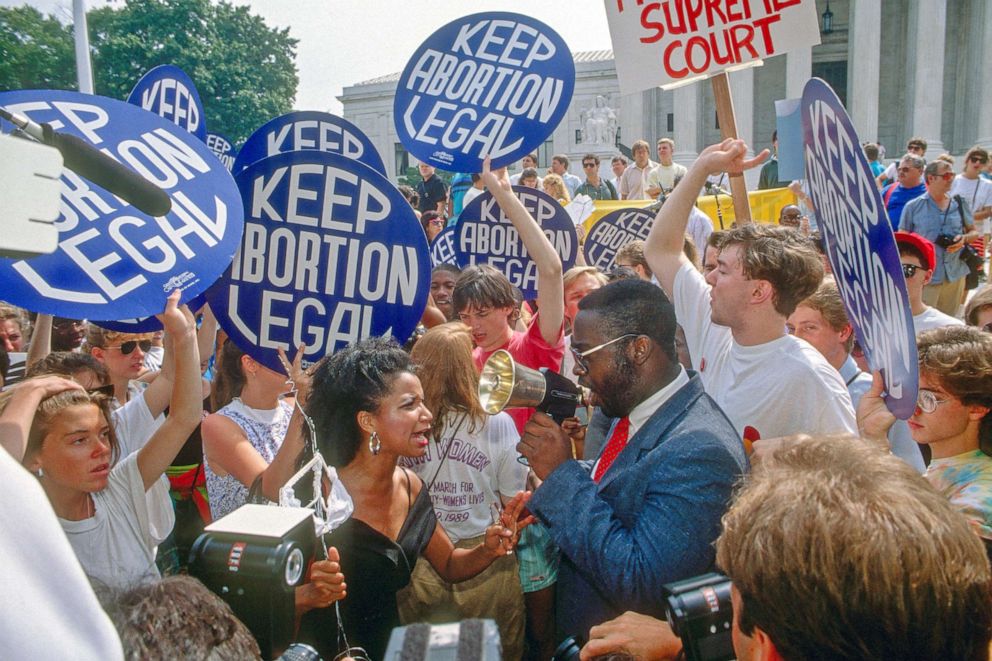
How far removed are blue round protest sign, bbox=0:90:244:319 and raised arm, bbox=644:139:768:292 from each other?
1671 mm

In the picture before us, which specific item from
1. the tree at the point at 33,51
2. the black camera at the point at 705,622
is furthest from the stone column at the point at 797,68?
the tree at the point at 33,51

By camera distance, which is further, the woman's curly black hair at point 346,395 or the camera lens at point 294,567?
the woman's curly black hair at point 346,395

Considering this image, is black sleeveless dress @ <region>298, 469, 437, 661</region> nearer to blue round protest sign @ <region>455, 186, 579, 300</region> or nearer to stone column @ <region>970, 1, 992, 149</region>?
blue round protest sign @ <region>455, 186, 579, 300</region>

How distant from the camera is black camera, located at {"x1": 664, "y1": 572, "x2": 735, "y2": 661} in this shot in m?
1.37

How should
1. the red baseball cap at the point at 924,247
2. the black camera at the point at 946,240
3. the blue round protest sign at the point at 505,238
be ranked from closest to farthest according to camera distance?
the red baseball cap at the point at 924,247 < the blue round protest sign at the point at 505,238 < the black camera at the point at 946,240

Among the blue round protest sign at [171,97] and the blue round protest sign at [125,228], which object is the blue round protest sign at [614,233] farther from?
the blue round protest sign at [125,228]

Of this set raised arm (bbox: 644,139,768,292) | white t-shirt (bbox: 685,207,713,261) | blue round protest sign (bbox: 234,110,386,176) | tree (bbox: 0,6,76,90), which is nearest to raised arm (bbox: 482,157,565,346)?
raised arm (bbox: 644,139,768,292)

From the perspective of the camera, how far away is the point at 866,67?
3031 cm

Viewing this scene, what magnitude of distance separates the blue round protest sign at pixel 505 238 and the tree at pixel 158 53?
44697 mm

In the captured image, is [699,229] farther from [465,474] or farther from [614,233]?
[465,474]

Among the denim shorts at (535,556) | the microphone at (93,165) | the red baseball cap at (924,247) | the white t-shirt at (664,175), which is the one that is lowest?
the denim shorts at (535,556)

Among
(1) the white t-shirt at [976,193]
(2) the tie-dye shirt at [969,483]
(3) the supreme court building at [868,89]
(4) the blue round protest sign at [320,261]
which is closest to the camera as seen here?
(2) the tie-dye shirt at [969,483]

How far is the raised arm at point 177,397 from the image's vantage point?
229cm

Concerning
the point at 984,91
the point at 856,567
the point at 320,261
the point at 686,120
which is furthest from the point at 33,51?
the point at 856,567
